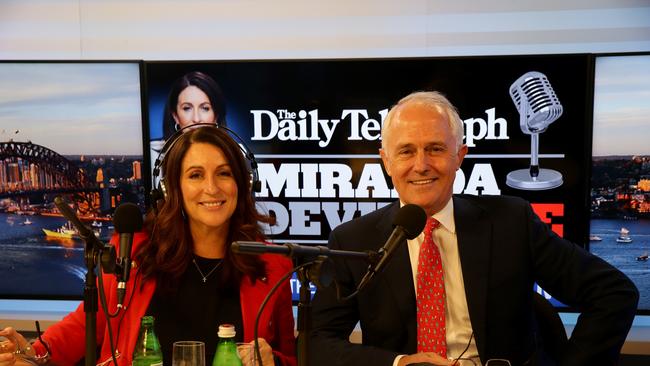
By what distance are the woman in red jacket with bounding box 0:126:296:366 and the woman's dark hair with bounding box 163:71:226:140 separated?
149 cm

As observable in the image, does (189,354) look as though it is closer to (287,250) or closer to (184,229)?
(287,250)

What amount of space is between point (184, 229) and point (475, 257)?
3.55ft

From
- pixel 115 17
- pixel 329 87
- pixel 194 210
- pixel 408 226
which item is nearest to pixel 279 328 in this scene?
pixel 194 210

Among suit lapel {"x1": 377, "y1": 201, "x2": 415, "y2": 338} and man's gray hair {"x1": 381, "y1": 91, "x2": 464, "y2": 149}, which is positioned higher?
man's gray hair {"x1": 381, "y1": 91, "x2": 464, "y2": 149}

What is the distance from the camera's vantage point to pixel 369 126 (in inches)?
164

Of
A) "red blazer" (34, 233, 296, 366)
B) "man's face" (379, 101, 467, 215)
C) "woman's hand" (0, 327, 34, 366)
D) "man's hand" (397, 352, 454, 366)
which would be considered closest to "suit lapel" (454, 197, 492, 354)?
"man's face" (379, 101, 467, 215)

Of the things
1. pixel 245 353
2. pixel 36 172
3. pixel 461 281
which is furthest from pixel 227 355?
pixel 36 172

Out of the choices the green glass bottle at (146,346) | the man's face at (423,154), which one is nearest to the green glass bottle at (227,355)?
the green glass bottle at (146,346)

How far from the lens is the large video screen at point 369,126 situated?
4020mm

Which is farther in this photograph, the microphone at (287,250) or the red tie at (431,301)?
the red tie at (431,301)

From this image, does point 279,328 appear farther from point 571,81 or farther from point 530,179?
point 571,81

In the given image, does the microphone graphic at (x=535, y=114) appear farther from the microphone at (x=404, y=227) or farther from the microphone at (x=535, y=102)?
the microphone at (x=404, y=227)

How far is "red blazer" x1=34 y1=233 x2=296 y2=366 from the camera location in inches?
99.7

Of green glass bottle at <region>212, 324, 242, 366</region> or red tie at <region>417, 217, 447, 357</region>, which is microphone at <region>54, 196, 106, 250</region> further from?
red tie at <region>417, 217, 447, 357</region>
